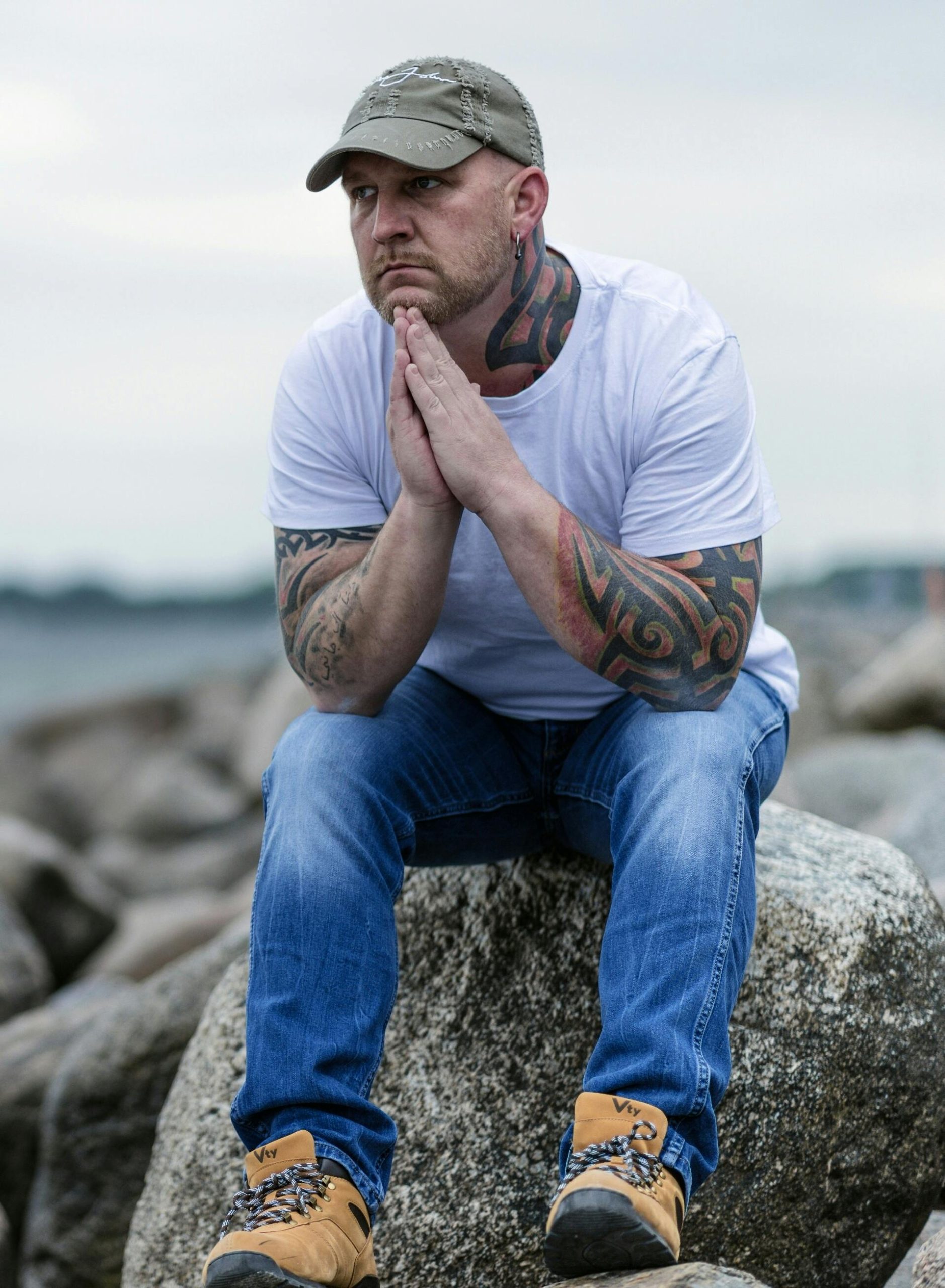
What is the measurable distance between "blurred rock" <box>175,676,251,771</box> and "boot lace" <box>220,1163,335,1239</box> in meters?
14.3

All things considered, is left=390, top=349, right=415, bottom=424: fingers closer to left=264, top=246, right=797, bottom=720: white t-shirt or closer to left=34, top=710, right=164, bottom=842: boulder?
left=264, top=246, right=797, bottom=720: white t-shirt

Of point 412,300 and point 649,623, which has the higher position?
point 412,300

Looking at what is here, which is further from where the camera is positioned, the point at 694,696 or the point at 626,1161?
the point at 694,696

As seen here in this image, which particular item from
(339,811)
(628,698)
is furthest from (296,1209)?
(628,698)

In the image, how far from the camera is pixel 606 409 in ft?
11.8

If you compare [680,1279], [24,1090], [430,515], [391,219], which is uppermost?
[391,219]

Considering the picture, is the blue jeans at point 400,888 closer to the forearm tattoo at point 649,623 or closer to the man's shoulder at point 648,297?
the forearm tattoo at point 649,623

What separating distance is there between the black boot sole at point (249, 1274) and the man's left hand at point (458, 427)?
5.32 ft

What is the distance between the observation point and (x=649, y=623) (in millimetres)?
3295

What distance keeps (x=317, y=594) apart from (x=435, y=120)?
116cm

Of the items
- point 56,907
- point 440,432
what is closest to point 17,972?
point 56,907

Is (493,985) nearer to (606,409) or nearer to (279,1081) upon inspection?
(279,1081)

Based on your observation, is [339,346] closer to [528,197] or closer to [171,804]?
[528,197]

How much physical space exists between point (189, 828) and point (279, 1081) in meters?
12.9
